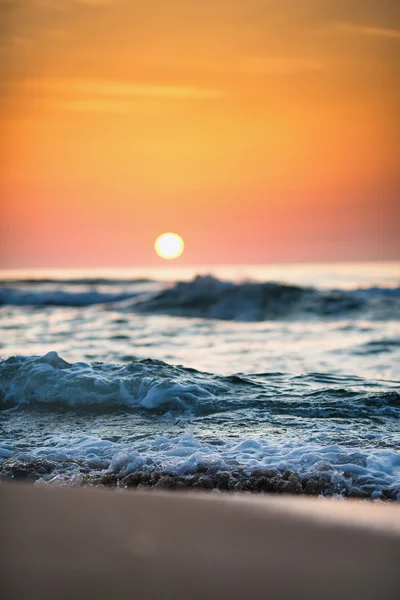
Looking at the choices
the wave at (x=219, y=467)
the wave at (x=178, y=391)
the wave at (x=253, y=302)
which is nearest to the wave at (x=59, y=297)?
the wave at (x=253, y=302)

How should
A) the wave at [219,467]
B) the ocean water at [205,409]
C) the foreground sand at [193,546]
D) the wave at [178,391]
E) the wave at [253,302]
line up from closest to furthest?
the foreground sand at [193,546] < the wave at [219,467] < the ocean water at [205,409] < the wave at [178,391] < the wave at [253,302]

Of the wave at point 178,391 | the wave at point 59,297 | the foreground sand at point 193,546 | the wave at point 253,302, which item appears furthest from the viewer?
the wave at point 59,297

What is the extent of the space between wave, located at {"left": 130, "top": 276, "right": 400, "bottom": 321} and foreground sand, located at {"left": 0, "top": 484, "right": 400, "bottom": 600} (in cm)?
1350

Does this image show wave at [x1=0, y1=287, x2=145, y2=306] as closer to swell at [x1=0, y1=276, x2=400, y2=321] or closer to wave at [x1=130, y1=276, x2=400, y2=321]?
swell at [x1=0, y1=276, x2=400, y2=321]

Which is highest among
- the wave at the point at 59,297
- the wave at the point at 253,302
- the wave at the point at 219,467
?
the wave at the point at 59,297

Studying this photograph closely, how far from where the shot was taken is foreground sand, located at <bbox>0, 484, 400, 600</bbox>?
2.33 m

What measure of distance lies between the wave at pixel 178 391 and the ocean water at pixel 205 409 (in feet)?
0.06

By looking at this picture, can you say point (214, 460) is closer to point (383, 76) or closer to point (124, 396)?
point (124, 396)

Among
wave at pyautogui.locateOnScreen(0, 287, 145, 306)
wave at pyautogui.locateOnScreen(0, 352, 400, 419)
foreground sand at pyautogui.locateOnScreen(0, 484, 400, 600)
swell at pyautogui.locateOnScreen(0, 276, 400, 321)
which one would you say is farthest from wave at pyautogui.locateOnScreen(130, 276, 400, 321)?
foreground sand at pyautogui.locateOnScreen(0, 484, 400, 600)

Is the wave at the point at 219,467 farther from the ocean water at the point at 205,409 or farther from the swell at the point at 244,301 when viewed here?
the swell at the point at 244,301

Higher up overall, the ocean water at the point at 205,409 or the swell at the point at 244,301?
the swell at the point at 244,301

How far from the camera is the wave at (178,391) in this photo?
19.6 feet

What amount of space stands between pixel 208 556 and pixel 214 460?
5.08 ft

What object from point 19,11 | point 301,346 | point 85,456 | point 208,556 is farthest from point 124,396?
point 19,11
